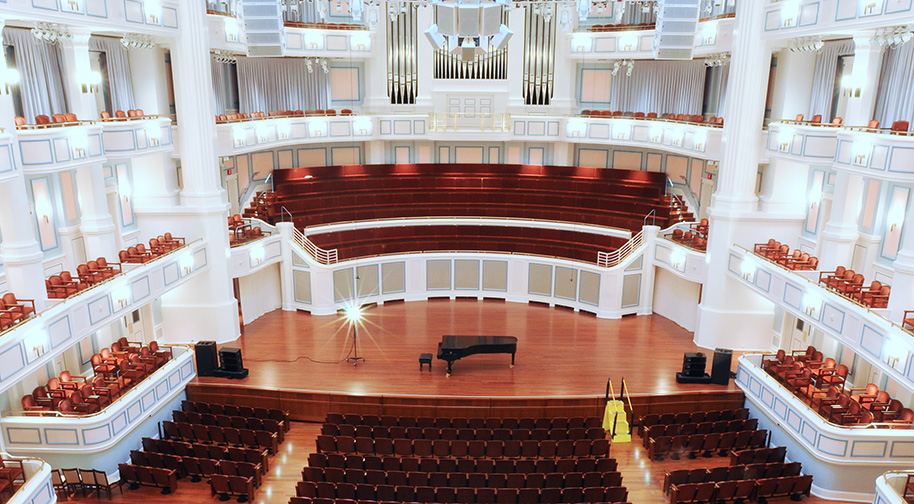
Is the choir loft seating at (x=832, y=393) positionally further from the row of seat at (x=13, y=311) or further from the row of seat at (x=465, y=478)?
the row of seat at (x=13, y=311)

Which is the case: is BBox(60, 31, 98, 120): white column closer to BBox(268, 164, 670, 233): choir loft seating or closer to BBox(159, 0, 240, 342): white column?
BBox(159, 0, 240, 342): white column

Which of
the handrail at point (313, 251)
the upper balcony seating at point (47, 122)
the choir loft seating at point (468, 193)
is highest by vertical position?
the upper balcony seating at point (47, 122)

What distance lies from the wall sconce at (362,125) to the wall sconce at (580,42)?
5.74 m

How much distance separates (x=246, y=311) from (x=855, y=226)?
12.3 metres

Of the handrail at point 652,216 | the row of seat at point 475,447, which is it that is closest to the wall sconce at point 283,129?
the row of seat at point 475,447

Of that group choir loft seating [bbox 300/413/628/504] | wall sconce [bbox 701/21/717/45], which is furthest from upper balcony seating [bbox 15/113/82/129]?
wall sconce [bbox 701/21/717/45]

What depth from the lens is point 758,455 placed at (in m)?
9.85

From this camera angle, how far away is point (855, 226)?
1130 cm

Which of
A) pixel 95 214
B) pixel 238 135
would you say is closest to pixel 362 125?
pixel 238 135

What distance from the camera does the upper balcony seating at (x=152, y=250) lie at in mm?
11651

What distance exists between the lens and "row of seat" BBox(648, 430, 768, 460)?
10.3 meters

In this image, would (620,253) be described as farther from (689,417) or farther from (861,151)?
(861,151)

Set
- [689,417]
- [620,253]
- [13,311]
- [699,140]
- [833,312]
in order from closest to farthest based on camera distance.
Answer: [13,311], [833,312], [689,417], [699,140], [620,253]

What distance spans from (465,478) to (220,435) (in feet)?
13.3
